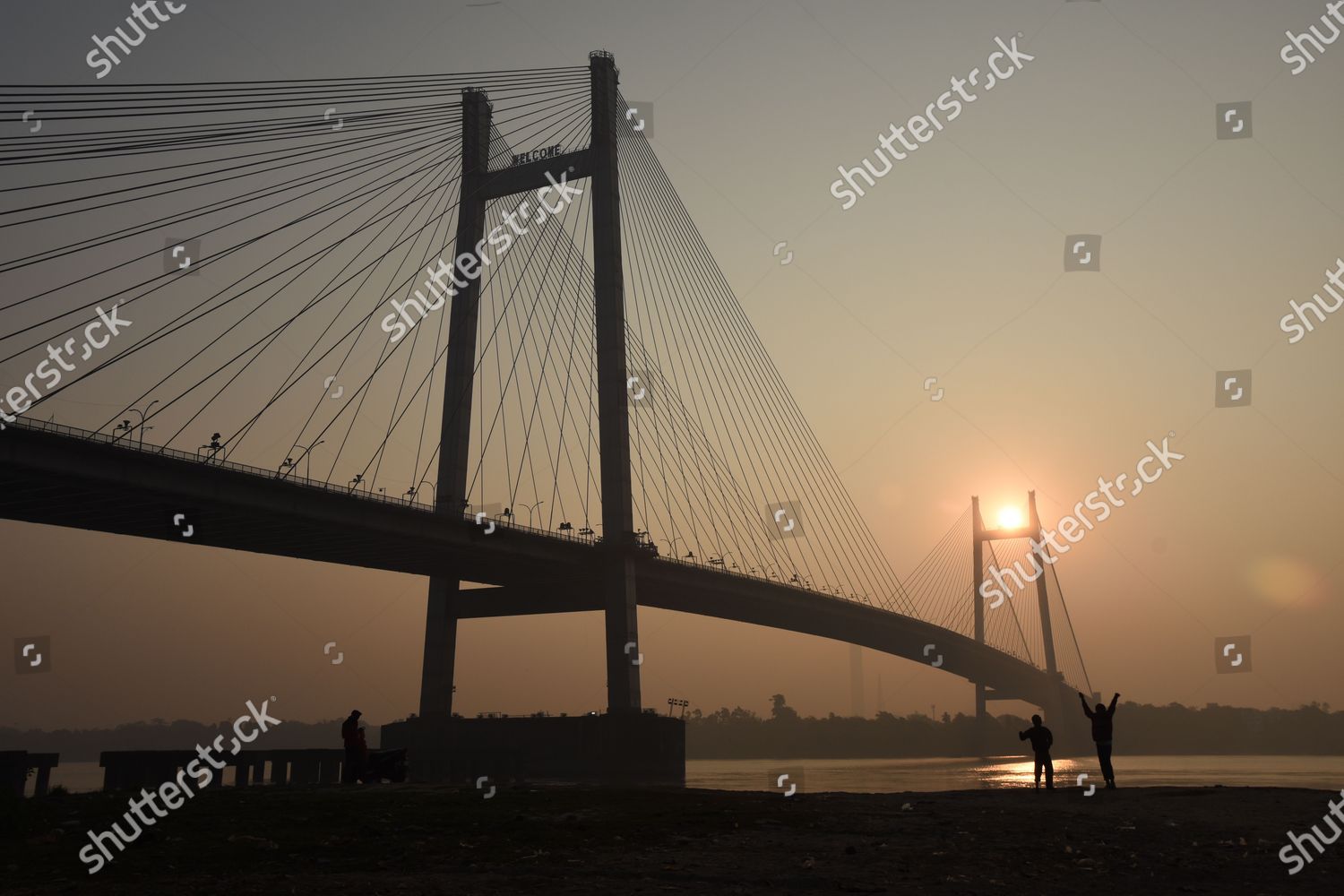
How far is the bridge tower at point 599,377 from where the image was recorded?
2136 inches

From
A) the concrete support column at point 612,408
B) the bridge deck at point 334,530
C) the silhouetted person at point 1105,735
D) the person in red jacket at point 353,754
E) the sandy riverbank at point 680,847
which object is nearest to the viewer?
the sandy riverbank at point 680,847

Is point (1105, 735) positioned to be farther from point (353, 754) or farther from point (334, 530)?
point (334, 530)

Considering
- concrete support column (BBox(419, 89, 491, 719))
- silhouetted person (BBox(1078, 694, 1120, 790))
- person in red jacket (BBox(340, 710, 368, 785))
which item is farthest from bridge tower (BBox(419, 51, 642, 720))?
silhouetted person (BBox(1078, 694, 1120, 790))

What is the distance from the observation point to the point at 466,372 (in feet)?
183

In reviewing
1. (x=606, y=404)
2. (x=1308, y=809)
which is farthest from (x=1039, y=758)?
(x=606, y=404)

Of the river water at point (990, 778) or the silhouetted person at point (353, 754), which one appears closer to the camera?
the silhouetted person at point (353, 754)

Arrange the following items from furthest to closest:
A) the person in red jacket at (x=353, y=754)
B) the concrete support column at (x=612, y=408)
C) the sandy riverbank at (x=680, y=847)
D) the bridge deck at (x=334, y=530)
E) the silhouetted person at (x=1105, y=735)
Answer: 1. the concrete support column at (x=612, y=408)
2. the bridge deck at (x=334, y=530)
3. the person in red jacket at (x=353, y=754)
4. the silhouetted person at (x=1105, y=735)
5. the sandy riverbank at (x=680, y=847)

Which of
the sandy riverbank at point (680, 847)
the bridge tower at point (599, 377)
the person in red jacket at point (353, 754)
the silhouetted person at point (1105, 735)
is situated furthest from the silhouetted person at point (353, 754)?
the bridge tower at point (599, 377)

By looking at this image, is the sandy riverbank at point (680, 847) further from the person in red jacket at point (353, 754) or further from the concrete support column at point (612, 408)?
the concrete support column at point (612, 408)

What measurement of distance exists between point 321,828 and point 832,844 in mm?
6804

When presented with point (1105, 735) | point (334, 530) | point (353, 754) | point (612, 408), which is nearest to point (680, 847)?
point (1105, 735)

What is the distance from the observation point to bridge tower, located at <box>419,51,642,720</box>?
54.2 m

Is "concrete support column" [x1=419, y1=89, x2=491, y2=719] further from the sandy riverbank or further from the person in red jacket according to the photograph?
the sandy riverbank

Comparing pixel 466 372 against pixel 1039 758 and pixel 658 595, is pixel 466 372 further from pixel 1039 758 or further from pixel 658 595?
pixel 1039 758
